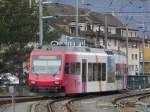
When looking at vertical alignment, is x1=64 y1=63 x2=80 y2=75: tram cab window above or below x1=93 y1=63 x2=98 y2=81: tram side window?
above

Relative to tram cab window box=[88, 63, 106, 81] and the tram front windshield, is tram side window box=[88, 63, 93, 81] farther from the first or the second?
the tram front windshield

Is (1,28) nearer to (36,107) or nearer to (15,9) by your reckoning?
(15,9)

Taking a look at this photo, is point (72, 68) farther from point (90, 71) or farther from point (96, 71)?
point (96, 71)

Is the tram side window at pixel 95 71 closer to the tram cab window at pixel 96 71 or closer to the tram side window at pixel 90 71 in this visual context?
the tram cab window at pixel 96 71

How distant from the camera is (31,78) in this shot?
37156mm

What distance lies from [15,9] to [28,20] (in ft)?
4.72

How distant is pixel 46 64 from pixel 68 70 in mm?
Result: 1336

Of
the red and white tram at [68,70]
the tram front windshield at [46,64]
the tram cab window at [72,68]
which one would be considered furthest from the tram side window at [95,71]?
the tram front windshield at [46,64]

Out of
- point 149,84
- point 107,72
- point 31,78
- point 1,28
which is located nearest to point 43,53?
point 31,78

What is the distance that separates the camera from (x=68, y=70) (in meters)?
37.4

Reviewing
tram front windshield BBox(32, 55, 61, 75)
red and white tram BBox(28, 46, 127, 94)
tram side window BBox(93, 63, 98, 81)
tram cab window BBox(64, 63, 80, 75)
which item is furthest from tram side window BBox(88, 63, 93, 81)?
tram front windshield BBox(32, 55, 61, 75)

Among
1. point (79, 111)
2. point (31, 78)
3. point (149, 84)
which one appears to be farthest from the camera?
point (149, 84)

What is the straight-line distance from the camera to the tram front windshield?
36938 mm

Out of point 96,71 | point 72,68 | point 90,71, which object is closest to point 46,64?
point 72,68
